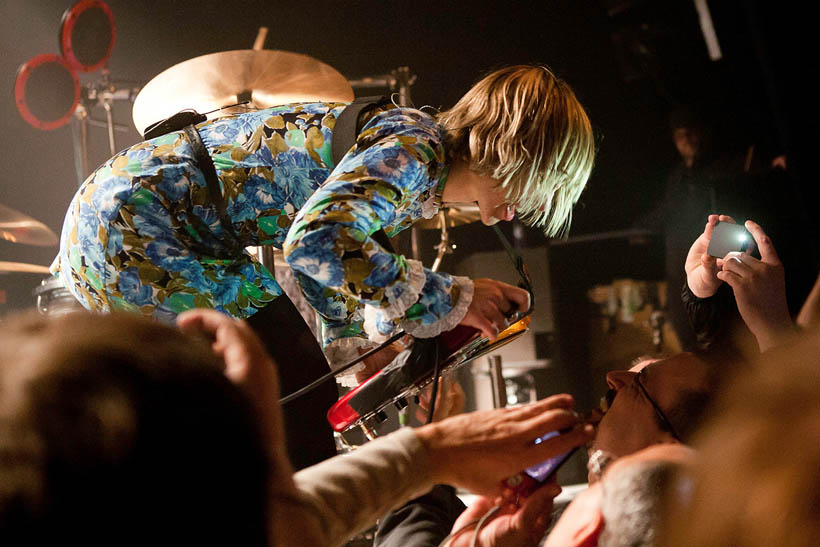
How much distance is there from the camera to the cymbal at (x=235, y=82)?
7.18ft

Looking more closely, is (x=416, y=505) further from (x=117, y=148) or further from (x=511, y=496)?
(x=117, y=148)

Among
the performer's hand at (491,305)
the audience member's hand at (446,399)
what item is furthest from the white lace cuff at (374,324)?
the performer's hand at (491,305)

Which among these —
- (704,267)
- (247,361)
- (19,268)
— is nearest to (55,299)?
(19,268)

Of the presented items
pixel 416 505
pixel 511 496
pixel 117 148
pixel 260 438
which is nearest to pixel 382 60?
pixel 117 148

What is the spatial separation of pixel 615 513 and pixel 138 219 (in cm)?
85

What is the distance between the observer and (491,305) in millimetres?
1072

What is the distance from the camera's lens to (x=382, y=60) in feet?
9.33

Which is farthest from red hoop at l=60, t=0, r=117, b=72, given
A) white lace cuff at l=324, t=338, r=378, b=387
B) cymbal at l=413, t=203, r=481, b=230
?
white lace cuff at l=324, t=338, r=378, b=387

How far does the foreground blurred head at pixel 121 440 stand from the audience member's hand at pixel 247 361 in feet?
0.29

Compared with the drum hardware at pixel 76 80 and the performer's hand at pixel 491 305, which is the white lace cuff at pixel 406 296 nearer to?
the performer's hand at pixel 491 305

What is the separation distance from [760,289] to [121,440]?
3.92 ft

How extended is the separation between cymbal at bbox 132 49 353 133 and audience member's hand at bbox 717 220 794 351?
124 cm

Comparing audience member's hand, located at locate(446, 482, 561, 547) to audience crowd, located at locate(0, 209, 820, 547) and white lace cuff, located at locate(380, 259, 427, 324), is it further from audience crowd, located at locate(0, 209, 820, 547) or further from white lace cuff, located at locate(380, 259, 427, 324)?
white lace cuff, located at locate(380, 259, 427, 324)

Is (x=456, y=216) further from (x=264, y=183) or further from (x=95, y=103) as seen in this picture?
(x=264, y=183)
